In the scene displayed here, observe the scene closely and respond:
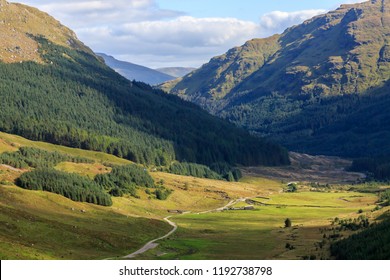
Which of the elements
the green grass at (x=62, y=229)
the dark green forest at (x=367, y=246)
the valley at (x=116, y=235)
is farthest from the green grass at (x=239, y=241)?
the green grass at (x=62, y=229)

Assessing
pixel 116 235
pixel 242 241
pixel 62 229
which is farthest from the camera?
pixel 242 241

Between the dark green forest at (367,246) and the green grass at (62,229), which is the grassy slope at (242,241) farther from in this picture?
the green grass at (62,229)

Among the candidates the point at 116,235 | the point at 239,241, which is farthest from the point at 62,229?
the point at 239,241

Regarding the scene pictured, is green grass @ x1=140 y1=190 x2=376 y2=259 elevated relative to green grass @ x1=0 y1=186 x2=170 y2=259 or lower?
lower

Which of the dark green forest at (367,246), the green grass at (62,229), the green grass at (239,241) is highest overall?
the dark green forest at (367,246)

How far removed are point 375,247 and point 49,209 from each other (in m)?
97.7

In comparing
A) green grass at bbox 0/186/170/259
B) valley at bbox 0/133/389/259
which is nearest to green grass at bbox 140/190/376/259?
valley at bbox 0/133/389/259

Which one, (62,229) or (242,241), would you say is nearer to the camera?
(62,229)

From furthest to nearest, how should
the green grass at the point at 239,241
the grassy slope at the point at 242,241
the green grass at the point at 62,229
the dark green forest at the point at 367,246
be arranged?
the green grass at the point at 239,241 → the grassy slope at the point at 242,241 → the green grass at the point at 62,229 → the dark green forest at the point at 367,246

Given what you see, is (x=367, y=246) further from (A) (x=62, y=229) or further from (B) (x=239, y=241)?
(A) (x=62, y=229)

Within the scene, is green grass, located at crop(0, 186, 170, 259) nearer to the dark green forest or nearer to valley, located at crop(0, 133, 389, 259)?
valley, located at crop(0, 133, 389, 259)

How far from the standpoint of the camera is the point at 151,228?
178250mm

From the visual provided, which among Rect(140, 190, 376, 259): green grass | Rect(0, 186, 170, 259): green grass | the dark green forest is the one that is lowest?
Rect(140, 190, 376, 259): green grass
